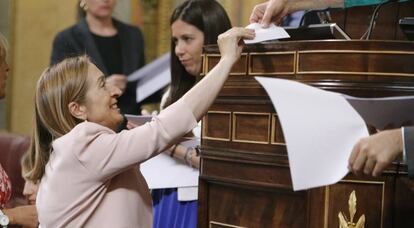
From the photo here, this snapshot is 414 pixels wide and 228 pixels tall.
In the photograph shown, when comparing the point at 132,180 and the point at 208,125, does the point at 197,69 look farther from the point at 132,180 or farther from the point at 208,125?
the point at 132,180

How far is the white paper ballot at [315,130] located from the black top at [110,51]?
2702 mm

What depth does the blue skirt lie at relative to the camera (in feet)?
9.48

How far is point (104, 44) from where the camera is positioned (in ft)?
14.1

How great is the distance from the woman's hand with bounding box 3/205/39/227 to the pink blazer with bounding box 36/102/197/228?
83cm

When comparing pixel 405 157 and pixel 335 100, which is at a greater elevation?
pixel 335 100

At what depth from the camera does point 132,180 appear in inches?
85.2

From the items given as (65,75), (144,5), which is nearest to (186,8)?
(65,75)

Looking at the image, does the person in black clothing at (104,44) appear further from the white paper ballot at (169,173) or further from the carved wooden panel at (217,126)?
the carved wooden panel at (217,126)

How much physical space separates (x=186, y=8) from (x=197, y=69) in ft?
0.77

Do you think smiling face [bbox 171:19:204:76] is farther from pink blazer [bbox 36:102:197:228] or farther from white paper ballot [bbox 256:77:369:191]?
white paper ballot [bbox 256:77:369:191]

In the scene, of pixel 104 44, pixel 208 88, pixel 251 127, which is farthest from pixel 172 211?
pixel 104 44

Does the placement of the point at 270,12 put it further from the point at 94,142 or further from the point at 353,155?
the point at 353,155

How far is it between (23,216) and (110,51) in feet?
4.90

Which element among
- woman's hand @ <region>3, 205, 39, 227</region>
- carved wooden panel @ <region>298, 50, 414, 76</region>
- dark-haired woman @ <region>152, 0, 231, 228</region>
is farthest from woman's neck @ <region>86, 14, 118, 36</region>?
carved wooden panel @ <region>298, 50, 414, 76</region>
